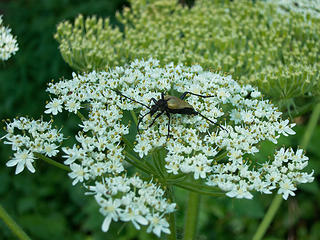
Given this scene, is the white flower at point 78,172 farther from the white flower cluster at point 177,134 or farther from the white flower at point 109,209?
the white flower at point 109,209

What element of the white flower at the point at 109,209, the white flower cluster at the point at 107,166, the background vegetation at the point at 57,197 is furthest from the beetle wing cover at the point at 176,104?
the background vegetation at the point at 57,197

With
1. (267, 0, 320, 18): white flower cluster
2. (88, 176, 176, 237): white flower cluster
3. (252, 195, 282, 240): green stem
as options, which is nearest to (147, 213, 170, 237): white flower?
(88, 176, 176, 237): white flower cluster

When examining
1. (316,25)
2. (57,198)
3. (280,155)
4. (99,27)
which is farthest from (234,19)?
(57,198)

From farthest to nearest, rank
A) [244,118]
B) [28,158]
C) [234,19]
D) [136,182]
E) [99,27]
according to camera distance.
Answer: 1. [234,19]
2. [99,27]
3. [244,118]
4. [28,158]
5. [136,182]

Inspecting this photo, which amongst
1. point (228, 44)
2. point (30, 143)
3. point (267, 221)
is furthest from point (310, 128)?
point (30, 143)

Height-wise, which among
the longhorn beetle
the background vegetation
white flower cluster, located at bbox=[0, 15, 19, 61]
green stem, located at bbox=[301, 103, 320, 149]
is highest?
white flower cluster, located at bbox=[0, 15, 19, 61]

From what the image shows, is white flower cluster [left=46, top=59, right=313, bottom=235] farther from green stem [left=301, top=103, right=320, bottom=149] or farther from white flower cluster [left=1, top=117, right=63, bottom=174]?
green stem [left=301, top=103, right=320, bottom=149]

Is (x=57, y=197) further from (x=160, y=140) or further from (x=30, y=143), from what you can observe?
(x=160, y=140)

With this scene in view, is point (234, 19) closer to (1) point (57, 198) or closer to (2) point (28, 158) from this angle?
(2) point (28, 158)
